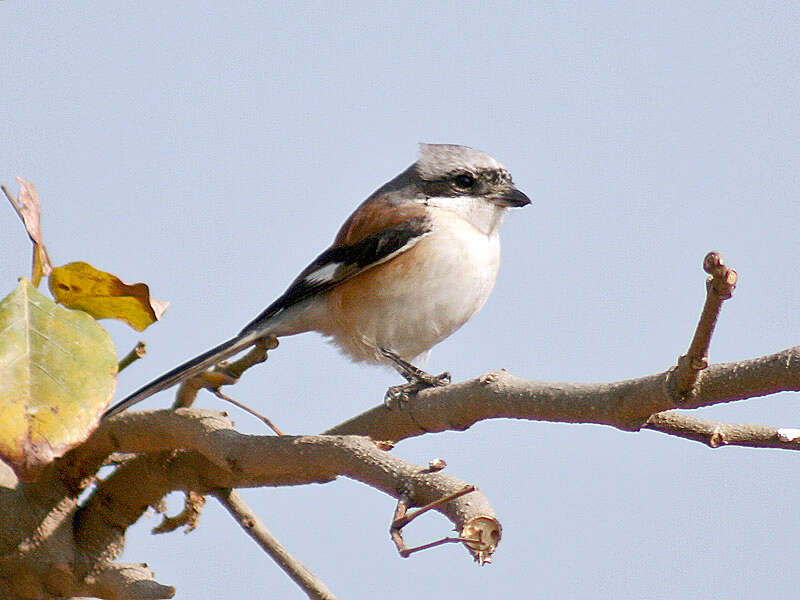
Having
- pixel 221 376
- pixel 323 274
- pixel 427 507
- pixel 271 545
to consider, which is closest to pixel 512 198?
pixel 323 274

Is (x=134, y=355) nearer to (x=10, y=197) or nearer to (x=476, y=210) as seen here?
(x=10, y=197)

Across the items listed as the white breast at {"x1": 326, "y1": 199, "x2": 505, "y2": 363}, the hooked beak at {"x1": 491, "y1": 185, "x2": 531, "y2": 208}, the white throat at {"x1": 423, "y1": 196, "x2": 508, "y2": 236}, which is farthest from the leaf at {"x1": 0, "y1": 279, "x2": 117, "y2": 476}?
the hooked beak at {"x1": 491, "y1": 185, "x2": 531, "y2": 208}

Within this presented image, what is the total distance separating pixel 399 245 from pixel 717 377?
2330 mm

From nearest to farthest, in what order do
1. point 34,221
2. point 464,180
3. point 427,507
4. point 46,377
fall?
point 46,377, point 427,507, point 34,221, point 464,180

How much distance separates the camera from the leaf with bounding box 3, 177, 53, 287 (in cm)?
169

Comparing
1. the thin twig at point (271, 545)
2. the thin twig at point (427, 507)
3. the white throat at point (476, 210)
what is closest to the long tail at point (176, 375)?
the thin twig at point (271, 545)

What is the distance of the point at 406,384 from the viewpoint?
2.80 metres

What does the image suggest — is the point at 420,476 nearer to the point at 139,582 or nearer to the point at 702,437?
the point at 702,437

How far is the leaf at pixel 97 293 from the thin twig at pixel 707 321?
0.93 meters

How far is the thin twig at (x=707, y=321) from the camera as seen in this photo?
1.51m

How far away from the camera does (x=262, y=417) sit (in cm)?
266

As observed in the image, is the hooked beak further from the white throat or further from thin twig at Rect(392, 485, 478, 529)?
thin twig at Rect(392, 485, 478, 529)

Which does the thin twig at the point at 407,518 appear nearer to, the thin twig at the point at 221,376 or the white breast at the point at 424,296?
the thin twig at the point at 221,376

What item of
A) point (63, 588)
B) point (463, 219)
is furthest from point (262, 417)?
point (463, 219)
